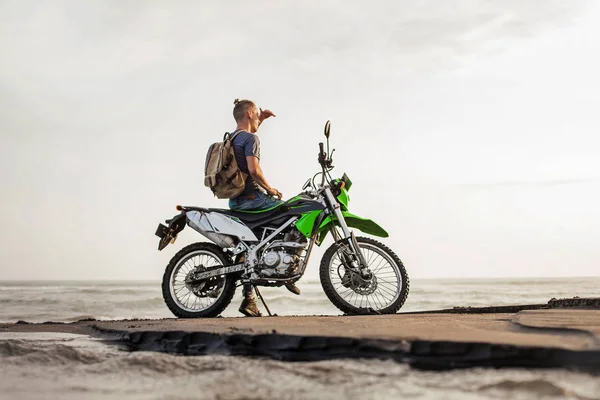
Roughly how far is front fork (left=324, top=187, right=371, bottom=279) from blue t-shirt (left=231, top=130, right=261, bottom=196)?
0.76 m

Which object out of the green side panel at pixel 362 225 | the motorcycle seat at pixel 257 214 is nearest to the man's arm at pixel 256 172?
the motorcycle seat at pixel 257 214

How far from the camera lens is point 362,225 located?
5992mm

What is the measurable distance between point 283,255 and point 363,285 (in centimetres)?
82

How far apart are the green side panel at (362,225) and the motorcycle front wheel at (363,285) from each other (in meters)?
0.30

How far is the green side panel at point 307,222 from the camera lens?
572cm

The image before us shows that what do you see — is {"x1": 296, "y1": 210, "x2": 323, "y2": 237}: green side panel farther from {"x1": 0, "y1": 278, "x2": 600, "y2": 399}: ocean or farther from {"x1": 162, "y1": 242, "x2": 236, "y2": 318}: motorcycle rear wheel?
{"x1": 0, "y1": 278, "x2": 600, "y2": 399}: ocean

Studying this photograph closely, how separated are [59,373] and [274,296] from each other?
741 inches

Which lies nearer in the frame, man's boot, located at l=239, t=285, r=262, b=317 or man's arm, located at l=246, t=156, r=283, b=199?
man's arm, located at l=246, t=156, r=283, b=199

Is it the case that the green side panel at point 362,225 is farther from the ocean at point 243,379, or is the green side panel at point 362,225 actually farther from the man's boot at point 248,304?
the ocean at point 243,379

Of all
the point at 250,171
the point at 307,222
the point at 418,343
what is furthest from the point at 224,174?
the point at 418,343

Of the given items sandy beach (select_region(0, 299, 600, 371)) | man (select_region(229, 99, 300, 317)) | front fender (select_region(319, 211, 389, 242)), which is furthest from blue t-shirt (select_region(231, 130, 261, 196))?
sandy beach (select_region(0, 299, 600, 371))

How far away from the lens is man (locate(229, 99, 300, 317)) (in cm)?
573

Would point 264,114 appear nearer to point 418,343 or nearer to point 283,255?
point 283,255

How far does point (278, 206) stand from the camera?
5.82 m
